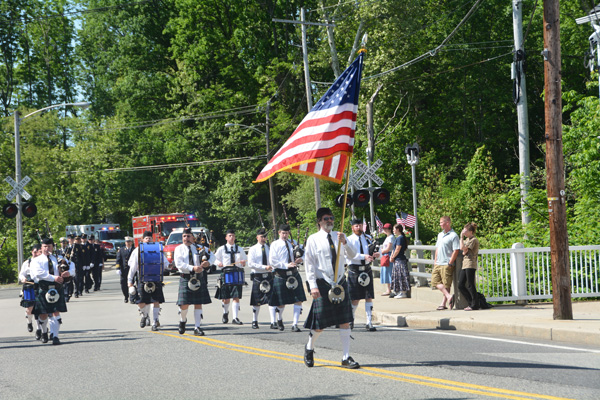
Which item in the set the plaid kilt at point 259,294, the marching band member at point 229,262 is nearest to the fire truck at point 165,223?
the marching band member at point 229,262

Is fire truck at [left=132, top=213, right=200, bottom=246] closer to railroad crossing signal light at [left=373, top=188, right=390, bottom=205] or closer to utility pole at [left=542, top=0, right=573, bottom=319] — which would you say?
railroad crossing signal light at [left=373, top=188, right=390, bottom=205]

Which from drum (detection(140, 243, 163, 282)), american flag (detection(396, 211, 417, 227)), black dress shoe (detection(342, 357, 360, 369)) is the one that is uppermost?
american flag (detection(396, 211, 417, 227))

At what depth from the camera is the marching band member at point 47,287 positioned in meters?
13.2

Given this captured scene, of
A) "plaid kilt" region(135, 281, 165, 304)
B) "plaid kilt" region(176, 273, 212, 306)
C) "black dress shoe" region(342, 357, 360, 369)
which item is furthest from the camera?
"plaid kilt" region(135, 281, 165, 304)

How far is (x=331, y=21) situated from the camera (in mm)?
35719

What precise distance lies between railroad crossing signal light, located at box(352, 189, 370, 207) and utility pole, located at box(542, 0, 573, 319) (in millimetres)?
7392

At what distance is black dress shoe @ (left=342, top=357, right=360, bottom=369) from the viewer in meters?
9.02

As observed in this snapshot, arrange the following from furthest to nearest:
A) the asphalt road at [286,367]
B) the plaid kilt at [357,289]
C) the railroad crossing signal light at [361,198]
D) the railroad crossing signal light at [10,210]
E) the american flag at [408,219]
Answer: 1. the railroad crossing signal light at [10,210]
2. the american flag at [408,219]
3. the railroad crossing signal light at [361,198]
4. the plaid kilt at [357,289]
5. the asphalt road at [286,367]

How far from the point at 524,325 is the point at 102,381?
6.61 meters

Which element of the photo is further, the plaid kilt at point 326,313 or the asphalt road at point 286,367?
the plaid kilt at point 326,313

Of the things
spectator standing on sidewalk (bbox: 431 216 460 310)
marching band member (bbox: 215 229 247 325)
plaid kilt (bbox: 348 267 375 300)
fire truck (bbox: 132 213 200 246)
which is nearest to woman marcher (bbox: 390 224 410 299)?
spectator standing on sidewalk (bbox: 431 216 460 310)

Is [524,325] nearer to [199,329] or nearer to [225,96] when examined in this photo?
[199,329]

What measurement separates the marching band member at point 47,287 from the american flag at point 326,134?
210 inches

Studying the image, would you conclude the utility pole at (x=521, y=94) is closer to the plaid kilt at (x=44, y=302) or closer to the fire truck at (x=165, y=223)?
the plaid kilt at (x=44, y=302)
